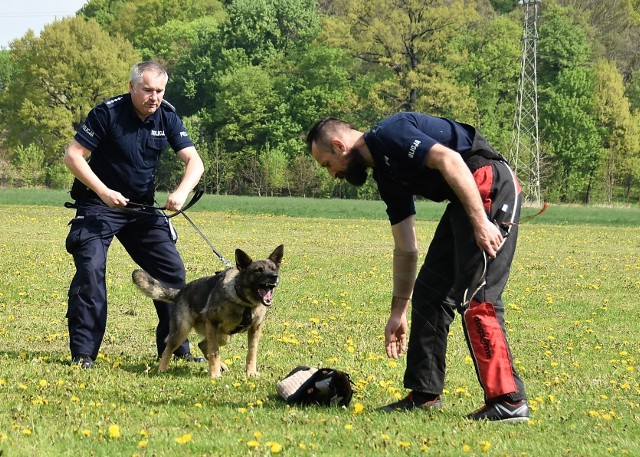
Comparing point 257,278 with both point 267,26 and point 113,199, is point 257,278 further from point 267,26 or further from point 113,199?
point 267,26

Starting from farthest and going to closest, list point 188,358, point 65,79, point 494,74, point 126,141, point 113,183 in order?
point 494,74 < point 65,79 < point 188,358 < point 113,183 < point 126,141

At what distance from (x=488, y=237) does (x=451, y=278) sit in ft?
2.83

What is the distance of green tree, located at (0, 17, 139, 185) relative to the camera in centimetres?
7669

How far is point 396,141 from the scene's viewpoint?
580 cm

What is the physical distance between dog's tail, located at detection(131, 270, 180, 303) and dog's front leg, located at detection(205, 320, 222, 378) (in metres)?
0.61

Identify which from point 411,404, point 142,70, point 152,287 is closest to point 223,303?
point 152,287

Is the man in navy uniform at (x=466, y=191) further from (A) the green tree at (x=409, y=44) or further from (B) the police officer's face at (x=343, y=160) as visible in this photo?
(A) the green tree at (x=409, y=44)

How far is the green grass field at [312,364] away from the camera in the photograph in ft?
18.2

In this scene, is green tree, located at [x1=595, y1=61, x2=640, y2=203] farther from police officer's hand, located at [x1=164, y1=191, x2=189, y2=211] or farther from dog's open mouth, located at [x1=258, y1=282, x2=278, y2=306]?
police officer's hand, located at [x1=164, y1=191, x2=189, y2=211]

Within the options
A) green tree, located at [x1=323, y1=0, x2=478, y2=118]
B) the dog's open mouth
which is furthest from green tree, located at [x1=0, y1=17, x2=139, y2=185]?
the dog's open mouth

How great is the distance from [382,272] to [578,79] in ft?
215

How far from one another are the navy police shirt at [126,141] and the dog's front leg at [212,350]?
4.58 ft

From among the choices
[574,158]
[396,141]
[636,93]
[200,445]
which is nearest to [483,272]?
[396,141]

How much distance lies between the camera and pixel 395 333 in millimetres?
6809
